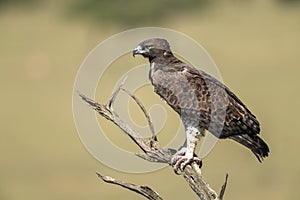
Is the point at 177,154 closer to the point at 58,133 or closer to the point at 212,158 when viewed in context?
the point at 212,158

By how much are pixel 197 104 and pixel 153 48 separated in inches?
9.2

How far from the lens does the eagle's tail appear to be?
3.58 m

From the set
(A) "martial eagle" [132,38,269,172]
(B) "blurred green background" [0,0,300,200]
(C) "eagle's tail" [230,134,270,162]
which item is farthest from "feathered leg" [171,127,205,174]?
(B) "blurred green background" [0,0,300,200]

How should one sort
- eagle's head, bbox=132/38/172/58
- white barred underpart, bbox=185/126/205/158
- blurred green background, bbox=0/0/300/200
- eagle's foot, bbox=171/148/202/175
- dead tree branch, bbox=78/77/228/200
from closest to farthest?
dead tree branch, bbox=78/77/228/200 < eagle's foot, bbox=171/148/202/175 < white barred underpart, bbox=185/126/205/158 < eagle's head, bbox=132/38/172/58 < blurred green background, bbox=0/0/300/200

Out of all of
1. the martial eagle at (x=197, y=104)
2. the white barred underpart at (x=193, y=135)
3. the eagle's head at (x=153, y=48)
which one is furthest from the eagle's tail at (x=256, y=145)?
the eagle's head at (x=153, y=48)

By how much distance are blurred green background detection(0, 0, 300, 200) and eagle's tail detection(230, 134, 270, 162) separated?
9.36 feet

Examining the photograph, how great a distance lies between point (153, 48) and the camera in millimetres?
3844

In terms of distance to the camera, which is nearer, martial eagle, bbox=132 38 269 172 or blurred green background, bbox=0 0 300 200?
martial eagle, bbox=132 38 269 172

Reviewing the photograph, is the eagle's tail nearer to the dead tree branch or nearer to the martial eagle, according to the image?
the martial eagle

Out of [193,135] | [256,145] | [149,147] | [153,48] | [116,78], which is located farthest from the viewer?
[116,78]

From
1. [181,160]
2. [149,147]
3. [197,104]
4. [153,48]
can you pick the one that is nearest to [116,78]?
[153,48]

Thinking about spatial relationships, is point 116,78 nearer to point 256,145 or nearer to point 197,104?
point 197,104

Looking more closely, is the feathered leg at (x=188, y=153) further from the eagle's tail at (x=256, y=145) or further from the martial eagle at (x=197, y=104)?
the eagle's tail at (x=256, y=145)

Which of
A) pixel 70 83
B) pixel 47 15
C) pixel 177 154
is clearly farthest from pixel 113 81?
pixel 177 154
